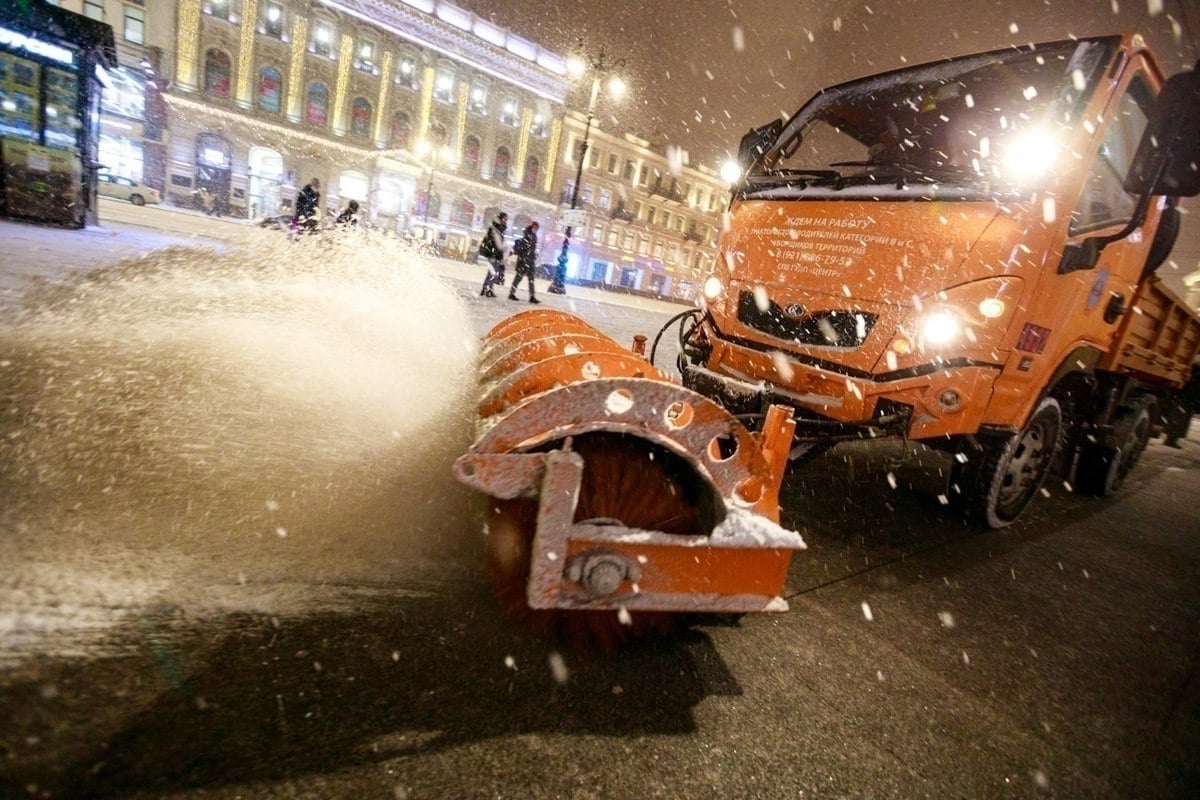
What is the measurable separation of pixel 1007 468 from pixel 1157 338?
3.07 meters

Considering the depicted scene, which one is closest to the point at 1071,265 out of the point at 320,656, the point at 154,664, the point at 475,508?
the point at 475,508

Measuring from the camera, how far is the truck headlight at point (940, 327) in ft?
10.0

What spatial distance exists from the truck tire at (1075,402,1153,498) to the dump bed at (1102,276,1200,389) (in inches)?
18.8

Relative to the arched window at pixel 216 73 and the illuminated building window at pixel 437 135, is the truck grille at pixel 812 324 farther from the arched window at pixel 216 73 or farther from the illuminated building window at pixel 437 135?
the illuminated building window at pixel 437 135

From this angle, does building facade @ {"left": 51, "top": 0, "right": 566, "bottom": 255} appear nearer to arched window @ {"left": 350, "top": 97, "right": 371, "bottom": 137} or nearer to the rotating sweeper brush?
arched window @ {"left": 350, "top": 97, "right": 371, "bottom": 137}

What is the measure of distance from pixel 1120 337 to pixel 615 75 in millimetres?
25031

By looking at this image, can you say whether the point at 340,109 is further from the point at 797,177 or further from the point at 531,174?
the point at 797,177

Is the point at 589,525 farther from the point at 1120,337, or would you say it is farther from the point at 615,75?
the point at 615,75

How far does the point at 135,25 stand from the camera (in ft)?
123

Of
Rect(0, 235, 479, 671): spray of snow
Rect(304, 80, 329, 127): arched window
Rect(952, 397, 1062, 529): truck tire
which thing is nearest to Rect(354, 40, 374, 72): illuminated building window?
Rect(304, 80, 329, 127): arched window

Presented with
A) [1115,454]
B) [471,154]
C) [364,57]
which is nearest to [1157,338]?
[1115,454]

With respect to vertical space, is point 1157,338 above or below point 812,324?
above

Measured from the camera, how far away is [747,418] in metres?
3.46

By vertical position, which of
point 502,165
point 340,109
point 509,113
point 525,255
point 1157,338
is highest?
point 509,113
